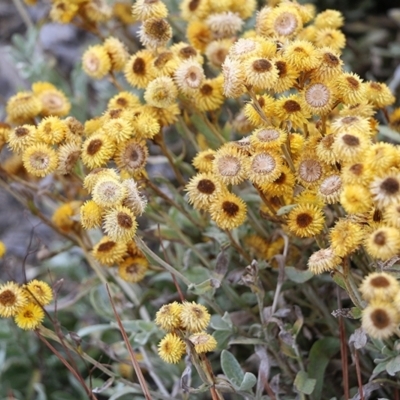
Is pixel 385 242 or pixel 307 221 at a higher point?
Result: pixel 385 242

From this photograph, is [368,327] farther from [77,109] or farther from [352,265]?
[77,109]

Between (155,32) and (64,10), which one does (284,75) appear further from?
(64,10)

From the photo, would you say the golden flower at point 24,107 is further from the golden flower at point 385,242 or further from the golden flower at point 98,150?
the golden flower at point 385,242

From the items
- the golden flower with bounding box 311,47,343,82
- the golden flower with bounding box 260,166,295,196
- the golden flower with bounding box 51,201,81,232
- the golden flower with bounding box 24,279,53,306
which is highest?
the golden flower with bounding box 311,47,343,82

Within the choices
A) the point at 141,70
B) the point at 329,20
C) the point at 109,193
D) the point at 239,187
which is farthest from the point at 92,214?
the point at 329,20

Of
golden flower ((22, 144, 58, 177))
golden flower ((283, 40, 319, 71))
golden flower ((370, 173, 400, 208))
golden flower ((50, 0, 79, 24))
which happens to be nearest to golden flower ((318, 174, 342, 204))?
golden flower ((370, 173, 400, 208))

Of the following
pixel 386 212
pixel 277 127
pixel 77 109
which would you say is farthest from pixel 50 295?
pixel 77 109

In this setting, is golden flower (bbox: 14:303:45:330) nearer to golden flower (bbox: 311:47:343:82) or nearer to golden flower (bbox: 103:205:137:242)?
golden flower (bbox: 103:205:137:242)
